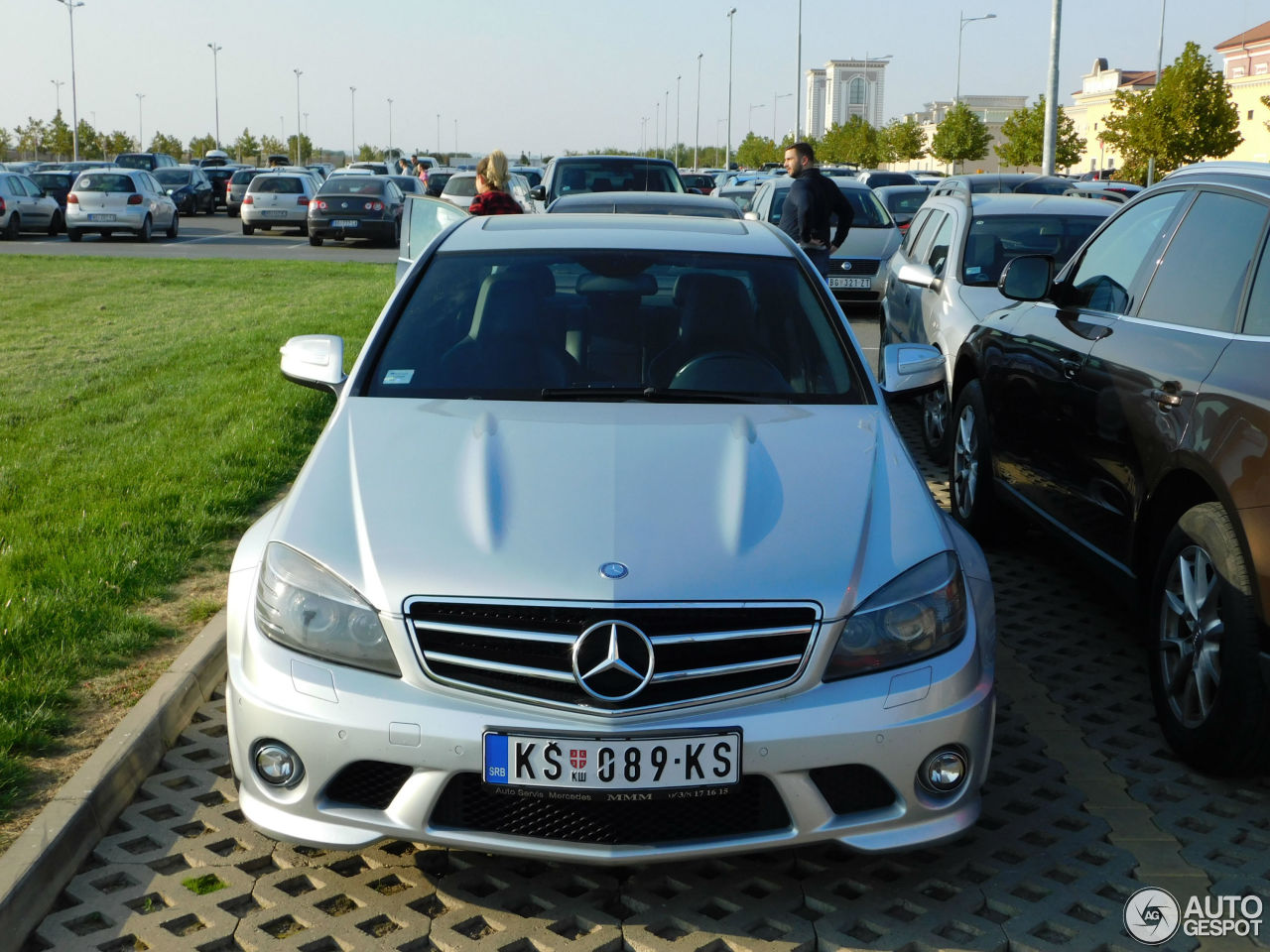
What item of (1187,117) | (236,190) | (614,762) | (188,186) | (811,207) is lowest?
(614,762)

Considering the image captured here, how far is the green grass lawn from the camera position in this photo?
4883 mm

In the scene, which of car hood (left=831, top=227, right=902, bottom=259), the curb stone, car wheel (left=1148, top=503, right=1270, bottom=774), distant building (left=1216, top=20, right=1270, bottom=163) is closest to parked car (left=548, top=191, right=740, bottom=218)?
car hood (left=831, top=227, right=902, bottom=259)

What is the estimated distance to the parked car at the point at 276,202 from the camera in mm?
33969

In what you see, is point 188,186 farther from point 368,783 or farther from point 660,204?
point 368,783

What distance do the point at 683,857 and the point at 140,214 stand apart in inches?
1203

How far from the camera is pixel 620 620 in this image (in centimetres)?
311

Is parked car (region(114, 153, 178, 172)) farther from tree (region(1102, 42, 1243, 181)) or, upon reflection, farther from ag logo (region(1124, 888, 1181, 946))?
ag logo (region(1124, 888, 1181, 946))

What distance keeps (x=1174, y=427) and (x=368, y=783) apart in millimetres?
2576

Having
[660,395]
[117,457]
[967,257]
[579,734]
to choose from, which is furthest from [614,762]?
[967,257]

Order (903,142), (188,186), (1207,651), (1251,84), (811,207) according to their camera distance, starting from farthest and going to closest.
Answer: (903,142) → (1251,84) → (188,186) → (811,207) → (1207,651)

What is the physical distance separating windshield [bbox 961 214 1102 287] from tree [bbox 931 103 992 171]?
232ft

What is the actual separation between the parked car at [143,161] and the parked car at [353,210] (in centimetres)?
2807

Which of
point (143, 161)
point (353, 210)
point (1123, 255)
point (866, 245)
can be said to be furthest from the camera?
point (143, 161)

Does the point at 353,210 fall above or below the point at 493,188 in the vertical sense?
below
